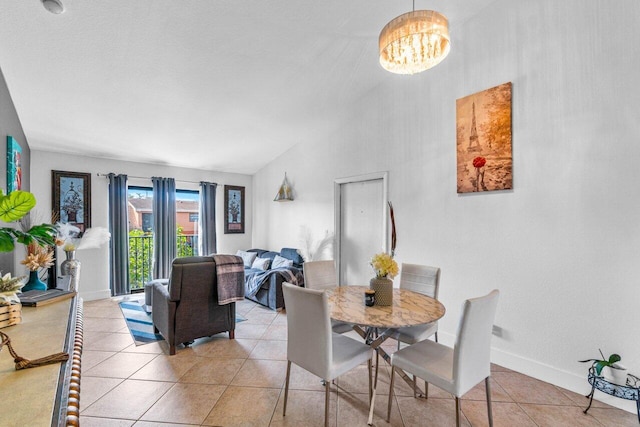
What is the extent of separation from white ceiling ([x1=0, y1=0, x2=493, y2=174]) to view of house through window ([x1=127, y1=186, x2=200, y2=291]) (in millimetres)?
1055

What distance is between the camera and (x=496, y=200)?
275 centimetres

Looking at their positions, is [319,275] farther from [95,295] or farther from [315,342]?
[95,295]

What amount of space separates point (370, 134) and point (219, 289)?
2.73 m

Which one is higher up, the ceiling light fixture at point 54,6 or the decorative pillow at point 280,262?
the ceiling light fixture at point 54,6

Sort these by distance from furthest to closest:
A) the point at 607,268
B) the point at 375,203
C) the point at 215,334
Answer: the point at 375,203, the point at 215,334, the point at 607,268

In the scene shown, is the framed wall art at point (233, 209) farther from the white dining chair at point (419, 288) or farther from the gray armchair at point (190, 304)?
the white dining chair at point (419, 288)

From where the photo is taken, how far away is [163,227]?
5148 millimetres

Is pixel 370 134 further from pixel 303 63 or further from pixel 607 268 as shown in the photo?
pixel 607 268

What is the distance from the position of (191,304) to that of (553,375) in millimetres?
3316

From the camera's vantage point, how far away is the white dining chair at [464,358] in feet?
5.26

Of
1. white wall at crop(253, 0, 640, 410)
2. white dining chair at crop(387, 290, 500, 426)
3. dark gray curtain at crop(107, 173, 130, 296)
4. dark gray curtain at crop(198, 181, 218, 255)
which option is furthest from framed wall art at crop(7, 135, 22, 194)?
white wall at crop(253, 0, 640, 410)

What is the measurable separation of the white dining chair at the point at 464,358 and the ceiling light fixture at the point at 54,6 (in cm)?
325

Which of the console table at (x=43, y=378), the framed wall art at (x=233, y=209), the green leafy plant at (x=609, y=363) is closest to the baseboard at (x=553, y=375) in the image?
the green leafy plant at (x=609, y=363)

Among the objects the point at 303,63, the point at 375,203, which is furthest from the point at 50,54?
the point at 375,203
